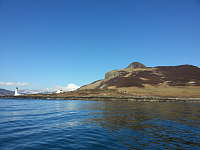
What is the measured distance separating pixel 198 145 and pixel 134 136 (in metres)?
4.79

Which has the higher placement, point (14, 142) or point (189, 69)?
point (189, 69)

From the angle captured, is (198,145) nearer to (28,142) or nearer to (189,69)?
(28,142)

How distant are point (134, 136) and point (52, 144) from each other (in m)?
7.03

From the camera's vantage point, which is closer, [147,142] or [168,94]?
[147,142]

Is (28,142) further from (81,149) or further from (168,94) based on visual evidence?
(168,94)

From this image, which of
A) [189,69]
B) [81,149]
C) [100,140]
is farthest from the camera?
[189,69]

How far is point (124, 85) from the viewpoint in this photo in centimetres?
12638

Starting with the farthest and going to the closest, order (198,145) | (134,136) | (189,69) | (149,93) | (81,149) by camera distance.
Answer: (189,69) < (149,93) < (134,136) < (198,145) < (81,149)

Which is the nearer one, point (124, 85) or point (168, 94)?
point (168, 94)

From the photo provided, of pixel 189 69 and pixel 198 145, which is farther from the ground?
pixel 189 69

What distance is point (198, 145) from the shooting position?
1035 centimetres

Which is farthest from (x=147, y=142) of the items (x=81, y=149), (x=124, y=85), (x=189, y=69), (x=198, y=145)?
(x=189, y=69)

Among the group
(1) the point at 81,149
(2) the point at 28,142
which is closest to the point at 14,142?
(2) the point at 28,142

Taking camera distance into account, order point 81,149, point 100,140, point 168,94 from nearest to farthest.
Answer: point 81,149, point 100,140, point 168,94
